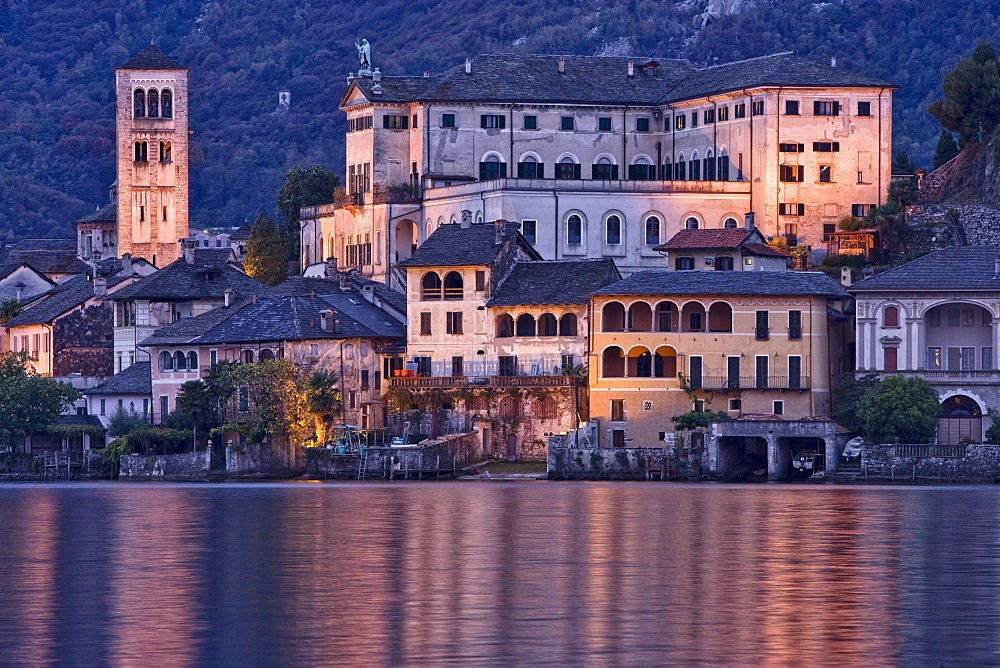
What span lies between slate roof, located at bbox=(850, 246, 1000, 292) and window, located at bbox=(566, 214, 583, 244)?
79.3 ft

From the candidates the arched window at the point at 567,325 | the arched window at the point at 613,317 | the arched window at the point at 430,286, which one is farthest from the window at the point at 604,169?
the arched window at the point at 613,317

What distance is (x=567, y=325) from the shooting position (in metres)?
117

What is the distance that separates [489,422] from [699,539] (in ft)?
126

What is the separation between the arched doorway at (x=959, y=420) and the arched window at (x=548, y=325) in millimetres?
17934

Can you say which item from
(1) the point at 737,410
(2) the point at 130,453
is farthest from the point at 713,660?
(2) the point at 130,453

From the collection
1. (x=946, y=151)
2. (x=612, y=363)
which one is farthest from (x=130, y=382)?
(x=946, y=151)

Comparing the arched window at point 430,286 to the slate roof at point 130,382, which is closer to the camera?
the arched window at point 430,286

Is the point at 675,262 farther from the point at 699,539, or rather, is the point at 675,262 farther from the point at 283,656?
the point at 283,656

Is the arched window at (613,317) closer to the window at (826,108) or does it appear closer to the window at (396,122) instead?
the window at (826,108)

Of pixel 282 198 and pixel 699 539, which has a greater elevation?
pixel 282 198

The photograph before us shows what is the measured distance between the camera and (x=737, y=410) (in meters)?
113

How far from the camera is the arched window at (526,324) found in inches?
4653

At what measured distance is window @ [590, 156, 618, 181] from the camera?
144750mm

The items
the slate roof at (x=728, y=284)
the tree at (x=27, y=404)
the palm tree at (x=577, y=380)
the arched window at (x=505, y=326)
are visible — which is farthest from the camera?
the tree at (x=27, y=404)
